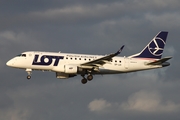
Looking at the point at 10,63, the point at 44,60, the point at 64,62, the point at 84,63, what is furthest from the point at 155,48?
the point at 10,63

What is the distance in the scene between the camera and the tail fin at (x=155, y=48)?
94.9 m

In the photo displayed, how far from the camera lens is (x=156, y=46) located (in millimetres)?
96500

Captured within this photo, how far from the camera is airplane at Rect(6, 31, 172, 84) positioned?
88500 mm

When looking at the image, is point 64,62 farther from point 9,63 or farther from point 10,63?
point 9,63

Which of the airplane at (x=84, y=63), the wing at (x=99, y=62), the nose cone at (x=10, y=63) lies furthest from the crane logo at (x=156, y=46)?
the nose cone at (x=10, y=63)

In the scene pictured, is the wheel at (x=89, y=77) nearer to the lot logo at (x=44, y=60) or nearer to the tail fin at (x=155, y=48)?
the lot logo at (x=44, y=60)

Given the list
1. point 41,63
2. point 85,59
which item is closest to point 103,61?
point 85,59

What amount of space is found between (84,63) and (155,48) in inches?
507

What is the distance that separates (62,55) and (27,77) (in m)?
5.74

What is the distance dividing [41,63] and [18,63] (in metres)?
3.42

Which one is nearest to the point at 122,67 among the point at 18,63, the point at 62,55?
the point at 62,55

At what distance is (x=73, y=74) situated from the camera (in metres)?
90.5

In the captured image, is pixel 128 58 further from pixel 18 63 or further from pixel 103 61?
pixel 18 63

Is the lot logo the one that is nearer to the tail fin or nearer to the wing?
the wing
